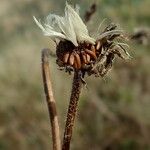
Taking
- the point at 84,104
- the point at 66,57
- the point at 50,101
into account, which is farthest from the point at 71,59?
the point at 84,104

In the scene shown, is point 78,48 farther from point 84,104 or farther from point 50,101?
point 84,104

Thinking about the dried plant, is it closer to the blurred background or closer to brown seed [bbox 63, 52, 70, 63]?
brown seed [bbox 63, 52, 70, 63]

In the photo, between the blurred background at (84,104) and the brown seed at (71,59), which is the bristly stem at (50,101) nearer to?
the brown seed at (71,59)

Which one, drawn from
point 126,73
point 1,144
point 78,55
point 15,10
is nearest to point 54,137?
point 78,55

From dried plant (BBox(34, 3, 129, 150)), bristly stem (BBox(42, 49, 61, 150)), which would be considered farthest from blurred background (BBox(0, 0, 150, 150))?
dried plant (BBox(34, 3, 129, 150))

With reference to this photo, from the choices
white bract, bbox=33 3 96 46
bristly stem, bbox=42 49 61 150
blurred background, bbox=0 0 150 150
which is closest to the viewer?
white bract, bbox=33 3 96 46

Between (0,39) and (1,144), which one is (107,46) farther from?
(0,39)

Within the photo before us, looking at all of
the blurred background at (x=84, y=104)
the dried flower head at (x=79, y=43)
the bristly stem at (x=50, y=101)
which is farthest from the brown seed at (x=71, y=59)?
the blurred background at (x=84, y=104)
